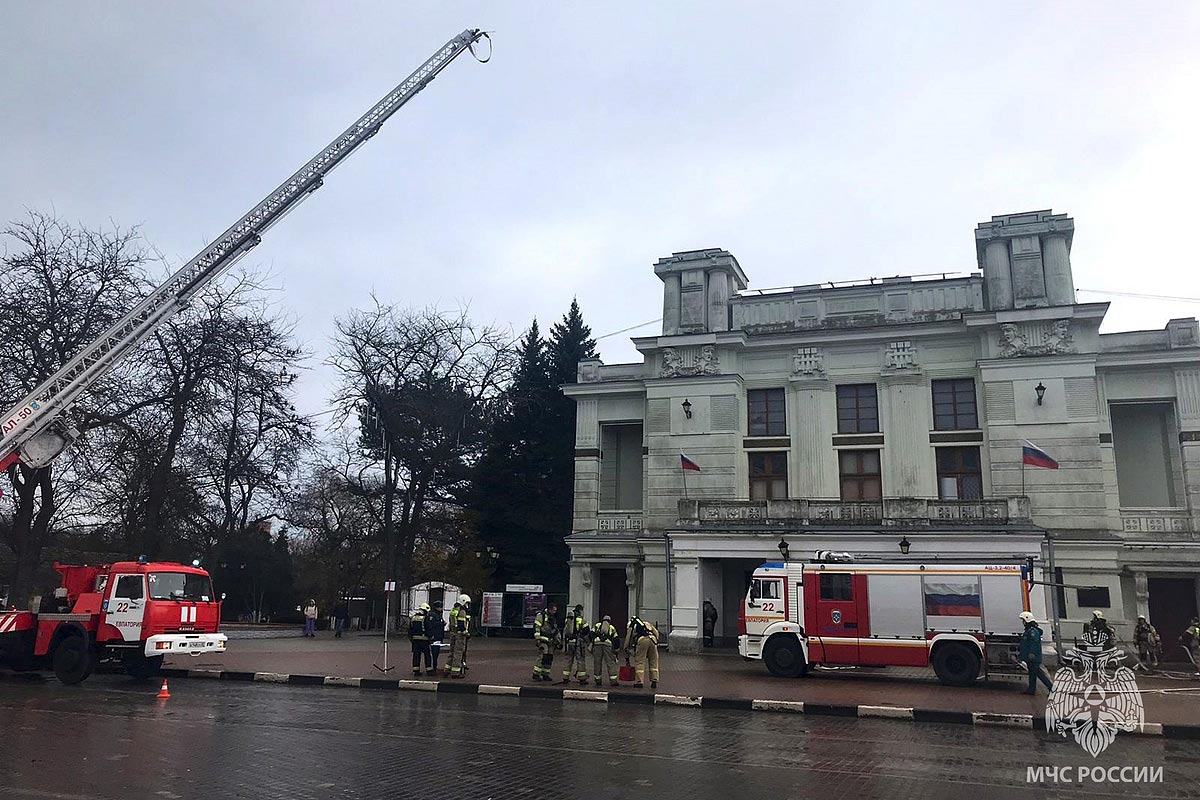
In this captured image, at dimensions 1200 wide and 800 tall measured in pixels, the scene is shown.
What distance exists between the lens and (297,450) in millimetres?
36438

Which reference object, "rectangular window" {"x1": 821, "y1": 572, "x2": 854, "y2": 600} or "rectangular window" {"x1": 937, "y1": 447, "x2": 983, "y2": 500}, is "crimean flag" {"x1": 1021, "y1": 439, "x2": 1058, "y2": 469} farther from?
"rectangular window" {"x1": 821, "y1": 572, "x2": 854, "y2": 600}

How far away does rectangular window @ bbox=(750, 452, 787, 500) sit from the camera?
34.8m

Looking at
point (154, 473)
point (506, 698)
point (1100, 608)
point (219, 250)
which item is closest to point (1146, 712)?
point (506, 698)

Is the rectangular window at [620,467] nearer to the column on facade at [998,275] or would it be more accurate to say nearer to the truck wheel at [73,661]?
the column on facade at [998,275]

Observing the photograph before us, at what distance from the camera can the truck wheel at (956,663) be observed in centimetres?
2066

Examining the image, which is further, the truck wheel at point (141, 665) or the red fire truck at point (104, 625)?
the truck wheel at point (141, 665)

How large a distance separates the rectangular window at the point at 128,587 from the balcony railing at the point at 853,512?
1880cm

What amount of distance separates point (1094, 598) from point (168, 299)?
1204 inches

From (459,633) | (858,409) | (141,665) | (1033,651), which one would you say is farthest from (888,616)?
(141,665)

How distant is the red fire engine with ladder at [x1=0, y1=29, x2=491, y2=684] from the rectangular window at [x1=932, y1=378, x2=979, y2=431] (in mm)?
24674

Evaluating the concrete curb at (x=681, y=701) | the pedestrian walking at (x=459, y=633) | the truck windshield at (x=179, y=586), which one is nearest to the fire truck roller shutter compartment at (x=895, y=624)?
the concrete curb at (x=681, y=701)

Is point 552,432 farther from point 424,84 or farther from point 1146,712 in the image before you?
point 1146,712

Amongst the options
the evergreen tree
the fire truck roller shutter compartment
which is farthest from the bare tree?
the fire truck roller shutter compartment

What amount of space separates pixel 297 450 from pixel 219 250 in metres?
15.3
